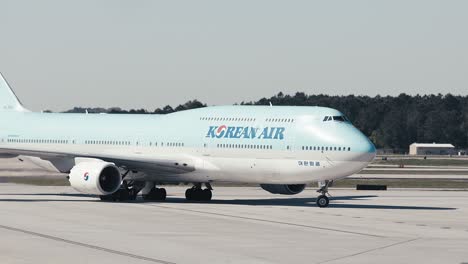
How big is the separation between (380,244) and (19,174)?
2144 inches

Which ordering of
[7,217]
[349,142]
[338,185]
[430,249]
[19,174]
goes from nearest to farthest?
[430,249]
[7,217]
[349,142]
[338,185]
[19,174]

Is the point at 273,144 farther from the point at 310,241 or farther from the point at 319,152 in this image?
the point at 310,241

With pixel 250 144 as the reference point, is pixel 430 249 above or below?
below

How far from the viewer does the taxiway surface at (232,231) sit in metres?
26.7

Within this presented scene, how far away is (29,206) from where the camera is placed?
150ft

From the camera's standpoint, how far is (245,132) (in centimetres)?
4841

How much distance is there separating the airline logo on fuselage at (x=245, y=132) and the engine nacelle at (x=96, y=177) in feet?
17.9

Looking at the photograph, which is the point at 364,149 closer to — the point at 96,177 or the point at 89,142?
the point at 96,177

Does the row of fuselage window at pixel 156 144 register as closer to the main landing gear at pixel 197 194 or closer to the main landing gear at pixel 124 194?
the main landing gear at pixel 124 194

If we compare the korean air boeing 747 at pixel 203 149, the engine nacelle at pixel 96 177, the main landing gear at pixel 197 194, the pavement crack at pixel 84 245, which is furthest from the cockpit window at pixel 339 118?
the pavement crack at pixel 84 245

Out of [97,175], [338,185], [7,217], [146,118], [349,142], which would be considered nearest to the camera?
[7,217]

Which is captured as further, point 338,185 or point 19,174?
point 19,174

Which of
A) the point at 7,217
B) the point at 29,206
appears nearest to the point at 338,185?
the point at 29,206

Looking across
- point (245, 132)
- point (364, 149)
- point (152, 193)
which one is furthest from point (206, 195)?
point (364, 149)
